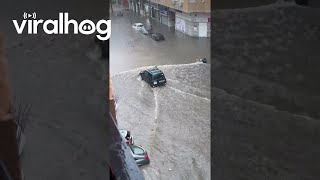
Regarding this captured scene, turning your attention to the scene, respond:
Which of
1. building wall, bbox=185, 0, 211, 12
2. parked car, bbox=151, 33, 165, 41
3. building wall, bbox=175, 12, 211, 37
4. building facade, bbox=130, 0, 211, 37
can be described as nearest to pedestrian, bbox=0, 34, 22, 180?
building facade, bbox=130, 0, 211, 37

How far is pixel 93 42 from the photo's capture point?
113 centimetres

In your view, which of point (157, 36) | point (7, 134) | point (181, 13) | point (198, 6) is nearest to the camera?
point (7, 134)

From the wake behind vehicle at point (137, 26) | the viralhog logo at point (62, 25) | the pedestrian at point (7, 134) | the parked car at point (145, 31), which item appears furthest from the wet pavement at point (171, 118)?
the pedestrian at point (7, 134)

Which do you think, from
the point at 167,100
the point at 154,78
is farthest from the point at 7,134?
the point at 154,78

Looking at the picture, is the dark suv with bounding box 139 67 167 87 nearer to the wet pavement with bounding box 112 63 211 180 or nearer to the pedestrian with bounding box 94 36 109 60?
the wet pavement with bounding box 112 63 211 180

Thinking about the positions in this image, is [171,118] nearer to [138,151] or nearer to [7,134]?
[138,151]

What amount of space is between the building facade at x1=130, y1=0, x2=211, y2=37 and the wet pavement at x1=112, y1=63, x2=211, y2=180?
16.6 inches

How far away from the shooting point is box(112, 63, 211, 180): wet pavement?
8.65 ft

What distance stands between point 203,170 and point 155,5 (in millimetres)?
3389

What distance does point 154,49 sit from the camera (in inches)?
197

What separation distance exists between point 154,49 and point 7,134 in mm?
4474

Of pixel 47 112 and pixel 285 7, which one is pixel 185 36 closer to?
pixel 285 7

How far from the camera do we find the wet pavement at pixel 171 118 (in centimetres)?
264

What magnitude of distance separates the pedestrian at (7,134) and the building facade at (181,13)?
9.74 ft
